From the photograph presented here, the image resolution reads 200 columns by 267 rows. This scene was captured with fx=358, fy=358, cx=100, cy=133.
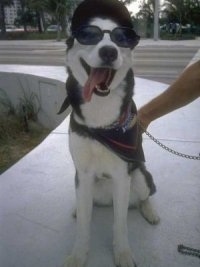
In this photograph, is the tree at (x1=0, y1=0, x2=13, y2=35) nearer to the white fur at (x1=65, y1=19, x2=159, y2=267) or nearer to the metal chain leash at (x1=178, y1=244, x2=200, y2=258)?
the white fur at (x1=65, y1=19, x2=159, y2=267)

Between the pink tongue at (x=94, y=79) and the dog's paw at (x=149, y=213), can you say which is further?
the dog's paw at (x=149, y=213)

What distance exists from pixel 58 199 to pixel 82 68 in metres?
1.10

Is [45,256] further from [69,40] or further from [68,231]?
[69,40]

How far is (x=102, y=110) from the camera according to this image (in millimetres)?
1785

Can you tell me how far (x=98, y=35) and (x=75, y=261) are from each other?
44.8 inches

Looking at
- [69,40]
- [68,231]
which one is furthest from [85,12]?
[68,231]

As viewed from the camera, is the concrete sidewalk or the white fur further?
the concrete sidewalk

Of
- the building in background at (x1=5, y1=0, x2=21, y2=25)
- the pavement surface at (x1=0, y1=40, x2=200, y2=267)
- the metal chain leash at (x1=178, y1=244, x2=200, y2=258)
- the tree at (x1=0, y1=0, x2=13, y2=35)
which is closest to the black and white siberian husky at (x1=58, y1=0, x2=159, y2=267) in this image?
the pavement surface at (x1=0, y1=40, x2=200, y2=267)

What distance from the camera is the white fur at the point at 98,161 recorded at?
5.65ft

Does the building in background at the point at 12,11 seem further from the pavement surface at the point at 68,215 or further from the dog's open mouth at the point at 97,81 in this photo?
the dog's open mouth at the point at 97,81

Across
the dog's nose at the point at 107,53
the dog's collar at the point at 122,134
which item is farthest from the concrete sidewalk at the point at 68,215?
the dog's nose at the point at 107,53

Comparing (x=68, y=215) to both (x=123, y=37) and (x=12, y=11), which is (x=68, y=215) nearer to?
(x=123, y=37)

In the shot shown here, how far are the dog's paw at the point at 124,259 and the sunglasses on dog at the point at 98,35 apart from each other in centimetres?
106

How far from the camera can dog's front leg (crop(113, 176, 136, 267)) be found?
1.81 meters
